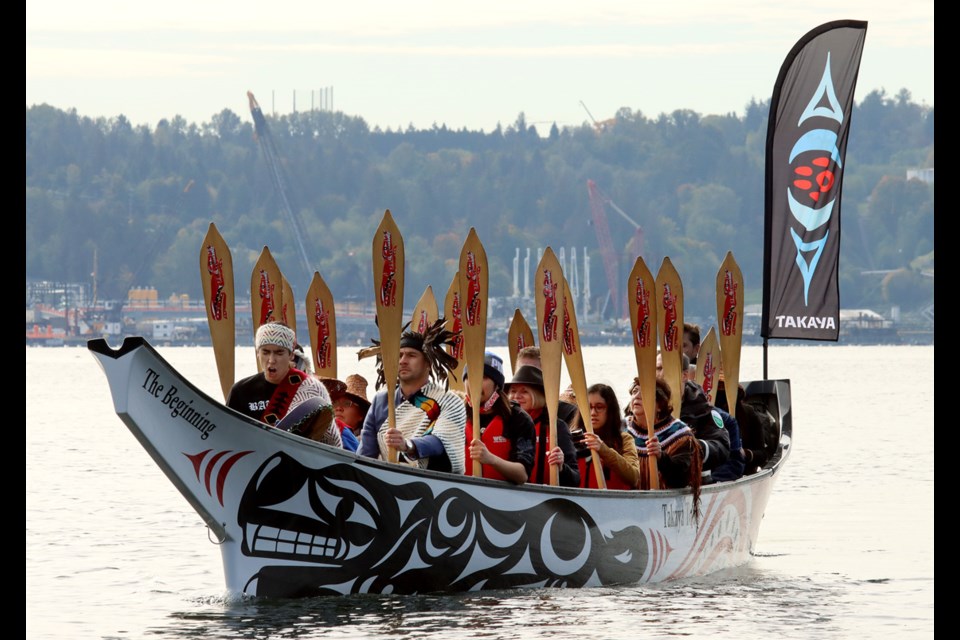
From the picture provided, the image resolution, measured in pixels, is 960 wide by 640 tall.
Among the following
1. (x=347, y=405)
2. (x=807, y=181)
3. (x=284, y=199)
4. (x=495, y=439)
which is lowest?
(x=495, y=439)

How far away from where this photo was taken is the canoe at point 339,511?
1283 cm

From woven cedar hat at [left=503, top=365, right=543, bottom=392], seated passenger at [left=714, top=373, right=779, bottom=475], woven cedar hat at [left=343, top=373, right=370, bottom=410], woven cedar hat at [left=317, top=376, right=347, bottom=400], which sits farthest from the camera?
seated passenger at [left=714, top=373, right=779, bottom=475]

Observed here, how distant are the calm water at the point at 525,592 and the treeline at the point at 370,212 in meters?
119

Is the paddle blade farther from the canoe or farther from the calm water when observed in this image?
the canoe

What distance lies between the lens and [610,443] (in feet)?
51.7

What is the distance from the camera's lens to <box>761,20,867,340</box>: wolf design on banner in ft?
69.6

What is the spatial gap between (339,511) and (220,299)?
3.05 m

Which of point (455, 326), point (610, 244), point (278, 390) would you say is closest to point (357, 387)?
point (455, 326)

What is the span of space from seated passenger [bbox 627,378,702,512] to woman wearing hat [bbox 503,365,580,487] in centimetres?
103

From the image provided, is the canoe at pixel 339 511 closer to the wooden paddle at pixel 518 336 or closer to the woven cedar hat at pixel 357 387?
the woven cedar hat at pixel 357 387

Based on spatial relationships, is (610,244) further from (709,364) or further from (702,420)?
(702,420)

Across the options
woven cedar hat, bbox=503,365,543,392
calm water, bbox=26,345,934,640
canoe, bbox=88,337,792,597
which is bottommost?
calm water, bbox=26,345,934,640

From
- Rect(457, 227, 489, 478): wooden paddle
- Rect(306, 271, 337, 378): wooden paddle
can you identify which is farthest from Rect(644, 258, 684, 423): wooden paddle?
Rect(306, 271, 337, 378): wooden paddle

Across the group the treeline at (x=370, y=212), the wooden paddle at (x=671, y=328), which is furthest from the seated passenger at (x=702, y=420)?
the treeline at (x=370, y=212)
